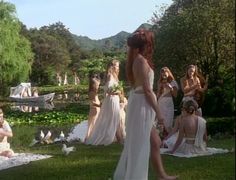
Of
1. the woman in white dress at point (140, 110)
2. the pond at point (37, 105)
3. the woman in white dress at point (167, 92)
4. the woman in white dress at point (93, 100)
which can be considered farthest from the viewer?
the pond at point (37, 105)

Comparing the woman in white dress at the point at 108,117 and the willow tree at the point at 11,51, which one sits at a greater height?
the willow tree at the point at 11,51

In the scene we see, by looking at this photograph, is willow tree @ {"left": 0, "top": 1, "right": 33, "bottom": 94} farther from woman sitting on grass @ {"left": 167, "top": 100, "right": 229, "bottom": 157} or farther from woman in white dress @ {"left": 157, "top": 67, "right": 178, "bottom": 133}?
woman sitting on grass @ {"left": 167, "top": 100, "right": 229, "bottom": 157}

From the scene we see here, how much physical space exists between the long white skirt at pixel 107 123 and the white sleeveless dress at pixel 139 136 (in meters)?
6.35

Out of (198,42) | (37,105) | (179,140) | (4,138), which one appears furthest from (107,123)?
(37,105)

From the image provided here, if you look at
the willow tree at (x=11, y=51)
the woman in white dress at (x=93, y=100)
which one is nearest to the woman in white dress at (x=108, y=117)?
the woman in white dress at (x=93, y=100)

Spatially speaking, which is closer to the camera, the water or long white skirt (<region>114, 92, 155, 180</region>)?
long white skirt (<region>114, 92, 155, 180</region>)

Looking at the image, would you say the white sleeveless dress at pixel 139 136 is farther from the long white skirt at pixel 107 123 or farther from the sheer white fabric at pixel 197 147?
the long white skirt at pixel 107 123

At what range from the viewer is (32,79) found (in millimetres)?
73688

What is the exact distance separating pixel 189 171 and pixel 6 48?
39999mm

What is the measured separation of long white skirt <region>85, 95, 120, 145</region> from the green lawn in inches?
87.7

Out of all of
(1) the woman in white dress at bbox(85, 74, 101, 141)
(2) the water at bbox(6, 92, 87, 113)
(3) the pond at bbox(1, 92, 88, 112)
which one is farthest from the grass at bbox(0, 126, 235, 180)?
(2) the water at bbox(6, 92, 87, 113)

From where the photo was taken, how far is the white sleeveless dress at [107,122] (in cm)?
1340

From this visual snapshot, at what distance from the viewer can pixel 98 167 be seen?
9.26 m

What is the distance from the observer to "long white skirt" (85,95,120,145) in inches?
529
